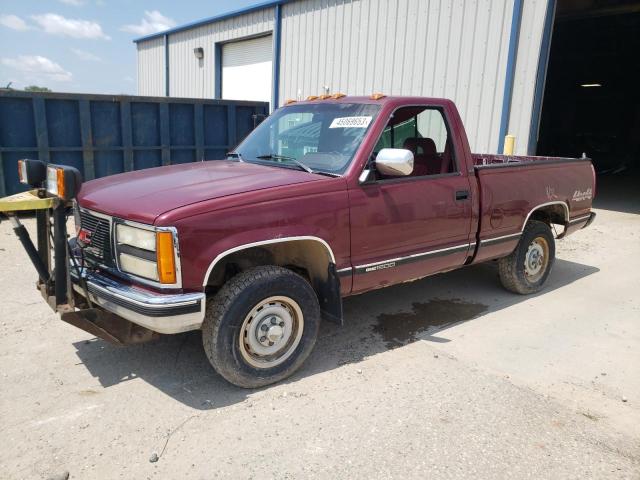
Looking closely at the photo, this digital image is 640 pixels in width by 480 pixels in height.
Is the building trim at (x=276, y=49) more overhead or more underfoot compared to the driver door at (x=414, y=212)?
more overhead

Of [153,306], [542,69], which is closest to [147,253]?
[153,306]

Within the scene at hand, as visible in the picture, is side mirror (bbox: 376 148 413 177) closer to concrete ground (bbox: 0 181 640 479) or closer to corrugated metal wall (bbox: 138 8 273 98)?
concrete ground (bbox: 0 181 640 479)

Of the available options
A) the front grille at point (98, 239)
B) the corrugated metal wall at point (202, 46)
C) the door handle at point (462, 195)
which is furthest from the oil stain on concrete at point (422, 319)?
the corrugated metal wall at point (202, 46)

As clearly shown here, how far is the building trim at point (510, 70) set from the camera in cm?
918

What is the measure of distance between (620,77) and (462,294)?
23.8 m

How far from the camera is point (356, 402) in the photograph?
337cm

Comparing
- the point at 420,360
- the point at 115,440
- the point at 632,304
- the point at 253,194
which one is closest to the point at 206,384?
the point at 115,440

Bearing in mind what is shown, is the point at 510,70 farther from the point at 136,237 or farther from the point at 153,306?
the point at 153,306

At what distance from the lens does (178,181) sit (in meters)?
3.63

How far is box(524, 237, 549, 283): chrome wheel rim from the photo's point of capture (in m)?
5.58

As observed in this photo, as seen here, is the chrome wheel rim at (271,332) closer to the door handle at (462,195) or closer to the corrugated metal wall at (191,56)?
the door handle at (462,195)

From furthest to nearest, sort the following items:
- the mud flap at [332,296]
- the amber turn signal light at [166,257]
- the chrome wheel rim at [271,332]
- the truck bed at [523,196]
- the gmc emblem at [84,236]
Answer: the truck bed at [523,196] < the mud flap at [332,296] < the gmc emblem at [84,236] < the chrome wheel rim at [271,332] < the amber turn signal light at [166,257]

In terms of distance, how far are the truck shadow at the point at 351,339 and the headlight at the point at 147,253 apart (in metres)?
0.89

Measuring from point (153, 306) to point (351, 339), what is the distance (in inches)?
75.9
